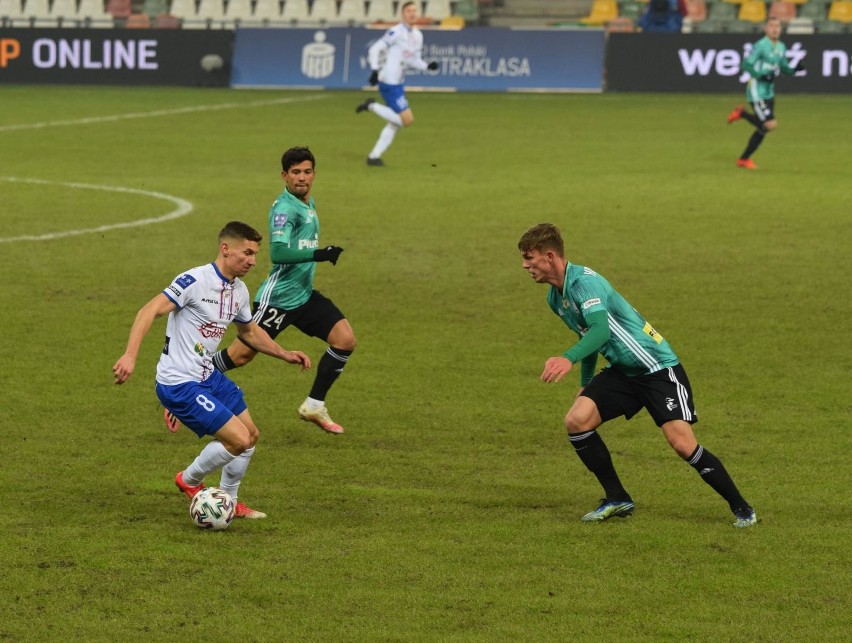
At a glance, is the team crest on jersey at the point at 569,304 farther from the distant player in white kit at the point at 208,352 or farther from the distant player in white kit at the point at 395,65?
the distant player in white kit at the point at 395,65

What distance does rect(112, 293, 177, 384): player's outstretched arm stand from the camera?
794cm

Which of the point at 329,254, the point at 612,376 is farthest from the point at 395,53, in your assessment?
the point at 612,376

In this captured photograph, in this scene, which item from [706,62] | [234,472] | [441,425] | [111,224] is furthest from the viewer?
[706,62]

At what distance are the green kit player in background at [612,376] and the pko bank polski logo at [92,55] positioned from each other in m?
33.5

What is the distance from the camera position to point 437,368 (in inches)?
493

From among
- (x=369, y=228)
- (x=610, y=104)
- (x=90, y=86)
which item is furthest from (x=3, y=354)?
(x=90, y=86)

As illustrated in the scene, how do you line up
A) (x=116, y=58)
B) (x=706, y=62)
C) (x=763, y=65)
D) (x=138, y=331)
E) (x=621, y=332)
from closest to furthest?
1. (x=138, y=331)
2. (x=621, y=332)
3. (x=763, y=65)
4. (x=706, y=62)
5. (x=116, y=58)

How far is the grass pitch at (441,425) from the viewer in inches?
286

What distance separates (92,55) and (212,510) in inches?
1337

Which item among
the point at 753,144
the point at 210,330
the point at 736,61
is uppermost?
the point at 210,330

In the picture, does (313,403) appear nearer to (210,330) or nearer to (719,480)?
(210,330)

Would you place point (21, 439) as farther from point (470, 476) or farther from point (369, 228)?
point (369, 228)

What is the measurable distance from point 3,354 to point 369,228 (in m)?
7.40

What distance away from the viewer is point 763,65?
25.4 m
